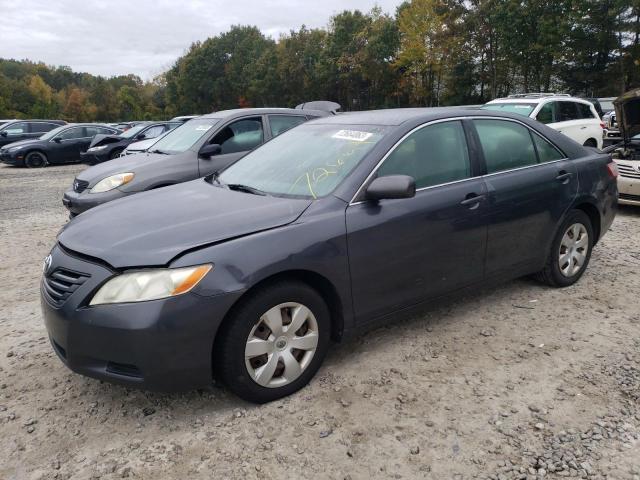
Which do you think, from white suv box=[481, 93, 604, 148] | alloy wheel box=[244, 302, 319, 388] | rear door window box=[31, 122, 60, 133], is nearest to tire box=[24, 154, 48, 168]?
rear door window box=[31, 122, 60, 133]

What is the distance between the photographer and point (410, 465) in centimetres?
246

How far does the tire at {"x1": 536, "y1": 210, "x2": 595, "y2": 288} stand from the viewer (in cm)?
439

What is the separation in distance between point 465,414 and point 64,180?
1343 centimetres

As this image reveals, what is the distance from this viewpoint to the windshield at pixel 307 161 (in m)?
3.33

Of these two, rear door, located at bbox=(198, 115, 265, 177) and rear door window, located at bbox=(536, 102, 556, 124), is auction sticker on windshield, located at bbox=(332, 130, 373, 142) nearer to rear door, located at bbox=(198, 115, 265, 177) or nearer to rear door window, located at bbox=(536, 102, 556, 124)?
rear door, located at bbox=(198, 115, 265, 177)

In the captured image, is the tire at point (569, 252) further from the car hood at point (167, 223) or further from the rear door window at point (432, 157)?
the car hood at point (167, 223)

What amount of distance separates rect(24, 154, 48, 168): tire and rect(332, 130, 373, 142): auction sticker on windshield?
16826 mm

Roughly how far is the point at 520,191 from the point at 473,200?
0.54 m

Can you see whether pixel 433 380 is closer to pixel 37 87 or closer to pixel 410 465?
pixel 410 465

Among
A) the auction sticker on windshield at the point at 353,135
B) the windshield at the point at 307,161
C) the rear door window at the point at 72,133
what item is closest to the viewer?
the windshield at the point at 307,161

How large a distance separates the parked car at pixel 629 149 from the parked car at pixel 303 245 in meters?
3.69

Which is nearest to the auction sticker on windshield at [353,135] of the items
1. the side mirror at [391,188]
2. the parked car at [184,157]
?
the side mirror at [391,188]

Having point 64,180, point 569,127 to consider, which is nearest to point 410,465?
point 569,127

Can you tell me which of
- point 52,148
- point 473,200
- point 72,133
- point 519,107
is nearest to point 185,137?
point 473,200
